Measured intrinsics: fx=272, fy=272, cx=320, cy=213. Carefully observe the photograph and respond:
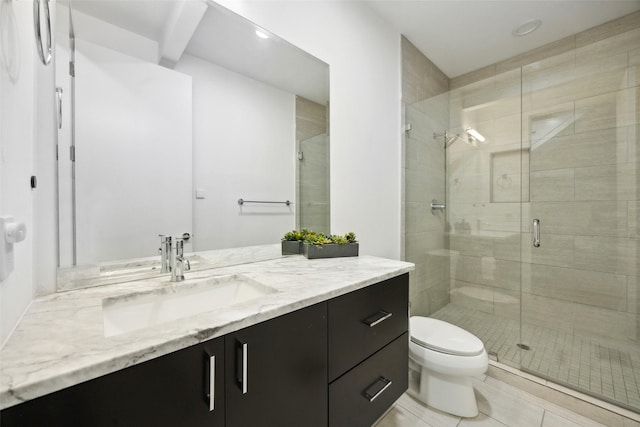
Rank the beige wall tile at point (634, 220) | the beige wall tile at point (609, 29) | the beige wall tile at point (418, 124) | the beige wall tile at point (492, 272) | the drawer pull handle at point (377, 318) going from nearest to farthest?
the drawer pull handle at point (377, 318), the beige wall tile at point (634, 220), the beige wall tile at point (609, 29), the beige wall tile at point (492, 272), the beige wall tile at point (418, 124)

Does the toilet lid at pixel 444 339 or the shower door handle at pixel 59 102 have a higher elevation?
the shower door handle at pixel 59 102

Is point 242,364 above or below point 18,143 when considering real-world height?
below

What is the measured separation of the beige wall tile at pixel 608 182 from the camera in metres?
1.74

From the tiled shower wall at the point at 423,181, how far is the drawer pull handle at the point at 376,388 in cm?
117

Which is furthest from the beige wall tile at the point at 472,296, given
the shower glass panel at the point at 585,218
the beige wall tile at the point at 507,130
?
the beige wall tile at the point at 507,130

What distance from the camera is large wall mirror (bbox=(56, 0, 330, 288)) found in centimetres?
91

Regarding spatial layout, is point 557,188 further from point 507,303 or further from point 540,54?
point 540,54

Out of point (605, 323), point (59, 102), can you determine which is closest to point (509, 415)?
point (605, 323)

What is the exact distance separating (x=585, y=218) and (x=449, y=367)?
Answer: 1506 millimetres

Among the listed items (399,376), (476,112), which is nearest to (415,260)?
(399,376)

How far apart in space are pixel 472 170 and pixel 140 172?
238 cm

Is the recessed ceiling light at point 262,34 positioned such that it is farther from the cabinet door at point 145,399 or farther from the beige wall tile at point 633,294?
the beige wall tile at point 633,294

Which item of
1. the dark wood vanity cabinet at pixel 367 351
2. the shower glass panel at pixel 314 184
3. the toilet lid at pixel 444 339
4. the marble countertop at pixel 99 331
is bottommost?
the toilet lid at pixel 444 339

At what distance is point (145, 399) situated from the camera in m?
0.54
